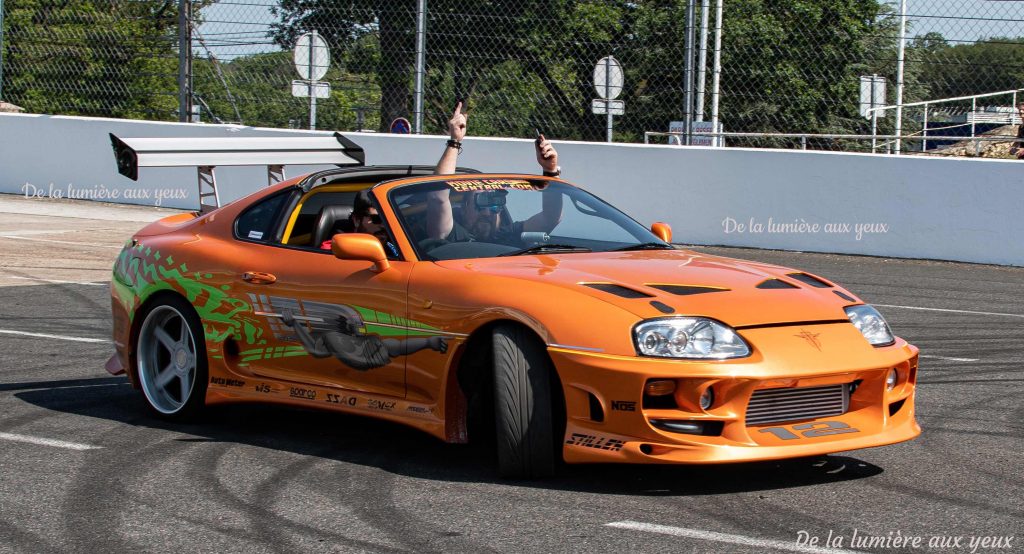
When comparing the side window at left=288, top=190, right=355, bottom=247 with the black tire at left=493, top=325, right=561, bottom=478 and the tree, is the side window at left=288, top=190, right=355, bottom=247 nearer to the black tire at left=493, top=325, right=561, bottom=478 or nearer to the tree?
the black tire at left=493, top=325, right=561, bottom=478

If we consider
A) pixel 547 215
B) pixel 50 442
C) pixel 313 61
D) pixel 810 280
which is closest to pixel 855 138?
pixel 313 61

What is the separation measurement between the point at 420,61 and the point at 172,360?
10.9 meters

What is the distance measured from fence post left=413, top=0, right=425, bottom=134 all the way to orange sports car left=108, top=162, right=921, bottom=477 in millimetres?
10306

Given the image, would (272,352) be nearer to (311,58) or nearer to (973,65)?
(973,65)

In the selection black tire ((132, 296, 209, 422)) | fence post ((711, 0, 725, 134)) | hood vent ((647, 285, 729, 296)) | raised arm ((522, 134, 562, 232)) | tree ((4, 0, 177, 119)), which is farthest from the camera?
tree ((4, 0, 177, 119))

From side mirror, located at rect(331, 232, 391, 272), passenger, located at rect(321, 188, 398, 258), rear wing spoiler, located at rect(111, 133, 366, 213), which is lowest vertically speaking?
Result: side mirror, located at rect(331, 232, 391, 272)

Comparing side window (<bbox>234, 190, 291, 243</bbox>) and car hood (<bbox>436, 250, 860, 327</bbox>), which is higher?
side window (<bbox>234, 190, 291, 243</bbox>)

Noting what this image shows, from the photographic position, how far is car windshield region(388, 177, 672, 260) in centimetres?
582

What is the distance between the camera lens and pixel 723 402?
15.7 feet

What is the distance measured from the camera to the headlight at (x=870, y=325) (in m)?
5.26

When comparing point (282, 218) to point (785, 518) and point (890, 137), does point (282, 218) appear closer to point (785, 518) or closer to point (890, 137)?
point (785, 518)

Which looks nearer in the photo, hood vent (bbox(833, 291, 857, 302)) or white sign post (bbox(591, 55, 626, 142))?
hood vent (bbox(833, 291, 857, 302))

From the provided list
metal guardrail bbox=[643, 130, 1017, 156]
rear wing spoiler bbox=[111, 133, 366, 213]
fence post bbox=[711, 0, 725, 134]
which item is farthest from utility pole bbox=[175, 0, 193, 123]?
rear wing spoiler bbox=[111, 133, 366, 213]

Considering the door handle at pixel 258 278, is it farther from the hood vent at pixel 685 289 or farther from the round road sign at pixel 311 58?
the round road sign at pixel 311 58
